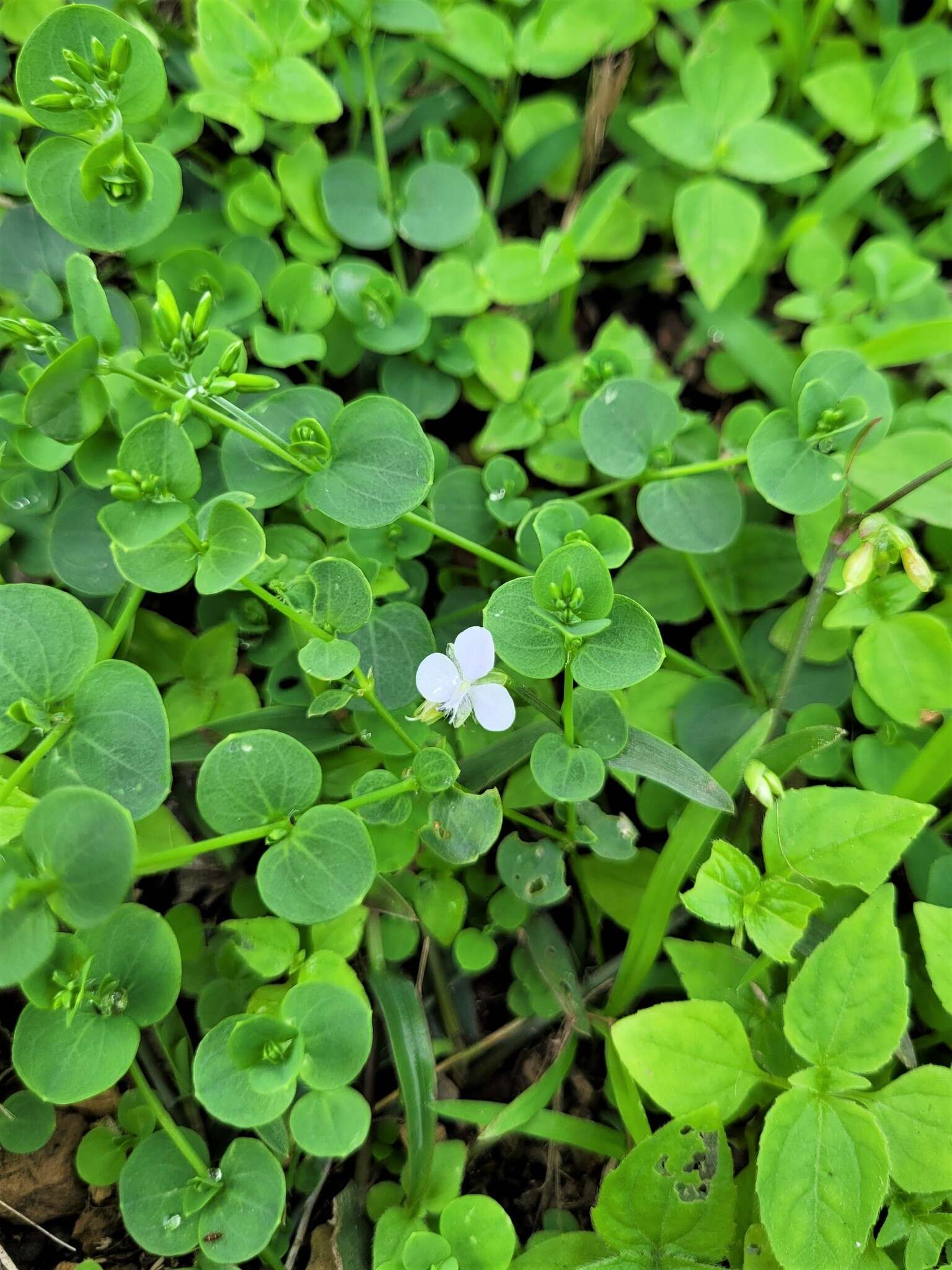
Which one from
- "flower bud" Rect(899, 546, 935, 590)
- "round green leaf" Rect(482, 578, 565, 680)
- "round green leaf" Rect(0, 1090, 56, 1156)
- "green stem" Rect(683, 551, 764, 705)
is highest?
"flower bud" Rect(899, 546, 935, 590)

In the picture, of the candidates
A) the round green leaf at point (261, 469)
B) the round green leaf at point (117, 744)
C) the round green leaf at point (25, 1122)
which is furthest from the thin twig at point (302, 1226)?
the round green leaf at point (261, 469)

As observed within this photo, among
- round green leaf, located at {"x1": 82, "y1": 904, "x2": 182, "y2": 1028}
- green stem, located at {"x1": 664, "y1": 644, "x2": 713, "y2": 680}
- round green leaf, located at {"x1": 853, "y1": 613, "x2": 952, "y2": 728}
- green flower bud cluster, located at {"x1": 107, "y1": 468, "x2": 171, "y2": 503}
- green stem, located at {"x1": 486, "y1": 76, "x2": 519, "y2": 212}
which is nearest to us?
green flower bud cluster, located at {"x1": 107, "y1": 468, "x2": 171, "y2": 503}

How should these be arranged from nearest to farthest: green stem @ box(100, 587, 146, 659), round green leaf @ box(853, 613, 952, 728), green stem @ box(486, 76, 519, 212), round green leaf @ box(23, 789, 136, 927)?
round green leaf @ box(23, 789, 136, 927)
green stem @ box(100, 587, 146, 659)
round green leaf @ box(853, 613, 952, 728)
green stem @ box(486, 76, 519, 212)

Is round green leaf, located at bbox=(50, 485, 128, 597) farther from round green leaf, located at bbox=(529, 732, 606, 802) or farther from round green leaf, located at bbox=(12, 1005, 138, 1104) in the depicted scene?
round green leaf, located at bbox=(529, 732, 606, 802)

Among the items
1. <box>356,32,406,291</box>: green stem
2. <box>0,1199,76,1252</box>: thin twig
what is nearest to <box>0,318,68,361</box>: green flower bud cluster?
<box>356,32,406,291</box>: green stem

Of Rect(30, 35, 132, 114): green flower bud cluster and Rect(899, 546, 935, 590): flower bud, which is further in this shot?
Rect(899, 546, 935, 590): flower bud
